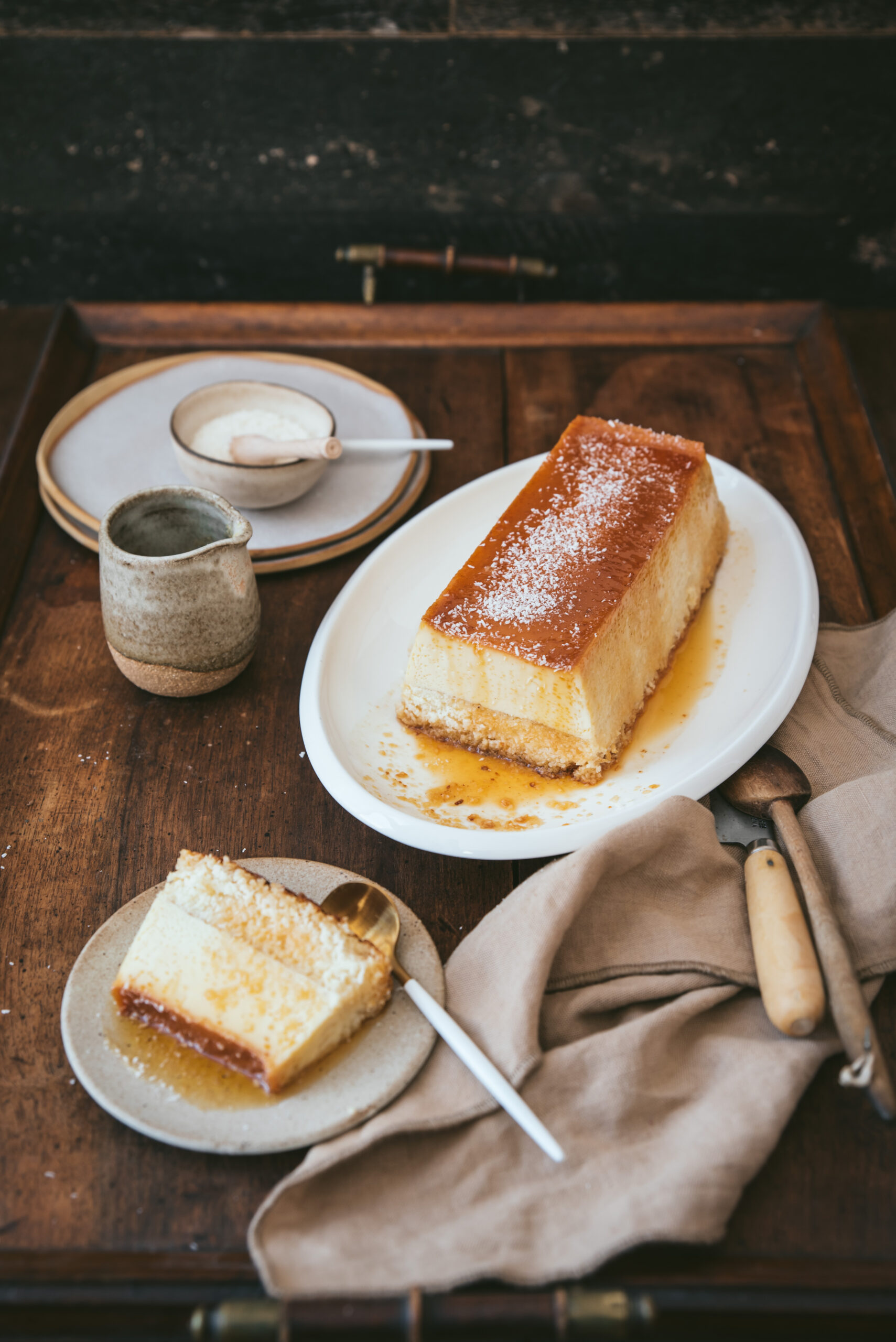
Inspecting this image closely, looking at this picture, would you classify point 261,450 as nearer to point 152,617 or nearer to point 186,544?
point 186,544

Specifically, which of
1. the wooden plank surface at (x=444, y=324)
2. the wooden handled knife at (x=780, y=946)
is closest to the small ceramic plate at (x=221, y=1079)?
the wooden handled knife at (x=780, y=946)

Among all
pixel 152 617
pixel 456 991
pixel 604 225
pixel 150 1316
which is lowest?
pixel 150 1316

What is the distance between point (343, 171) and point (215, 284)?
0.42 metres

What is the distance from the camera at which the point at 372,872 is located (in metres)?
1.28

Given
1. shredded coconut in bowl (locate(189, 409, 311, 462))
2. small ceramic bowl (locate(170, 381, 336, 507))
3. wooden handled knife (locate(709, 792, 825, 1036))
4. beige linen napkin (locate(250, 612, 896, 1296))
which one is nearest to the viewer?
beige linen napkin (locate(250, 612, 896, 1296))

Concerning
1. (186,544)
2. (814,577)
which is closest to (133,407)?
(186,544)

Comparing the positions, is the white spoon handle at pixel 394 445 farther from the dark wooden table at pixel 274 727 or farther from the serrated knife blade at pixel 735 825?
the serrated knife blade at pixel 735 825

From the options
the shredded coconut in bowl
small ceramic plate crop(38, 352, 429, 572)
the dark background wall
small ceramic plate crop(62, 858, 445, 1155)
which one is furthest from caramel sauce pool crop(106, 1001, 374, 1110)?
the dark background wall

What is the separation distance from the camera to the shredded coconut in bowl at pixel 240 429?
1781mm

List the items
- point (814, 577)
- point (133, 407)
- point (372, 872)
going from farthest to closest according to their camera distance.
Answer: point (133, 407)
point (814, 577)
point (372, 872)

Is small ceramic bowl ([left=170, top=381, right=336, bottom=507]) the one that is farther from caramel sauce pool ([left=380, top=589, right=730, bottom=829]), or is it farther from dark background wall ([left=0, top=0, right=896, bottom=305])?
dark background wall ([left=0, top=0, right=896, bottom=305])

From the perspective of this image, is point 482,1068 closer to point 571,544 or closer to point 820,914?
point 820,914

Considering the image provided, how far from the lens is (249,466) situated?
165cm

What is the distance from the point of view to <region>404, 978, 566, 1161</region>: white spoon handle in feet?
3.19
